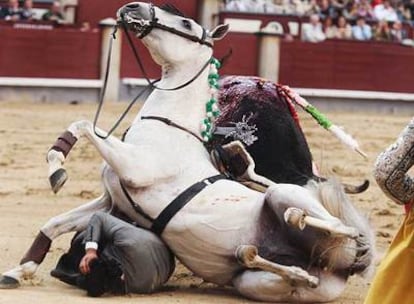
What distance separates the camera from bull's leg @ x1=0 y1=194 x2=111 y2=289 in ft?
17.5

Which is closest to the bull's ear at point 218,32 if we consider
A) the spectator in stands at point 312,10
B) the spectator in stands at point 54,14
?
the spectator in stands at point 54,14

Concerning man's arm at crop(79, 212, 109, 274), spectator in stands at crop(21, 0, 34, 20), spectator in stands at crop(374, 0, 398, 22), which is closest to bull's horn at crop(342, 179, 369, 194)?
man's arm at crop(79, 212, 109, 274)

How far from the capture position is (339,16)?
770 inches

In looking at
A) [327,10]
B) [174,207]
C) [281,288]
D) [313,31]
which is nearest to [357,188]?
[281,288]

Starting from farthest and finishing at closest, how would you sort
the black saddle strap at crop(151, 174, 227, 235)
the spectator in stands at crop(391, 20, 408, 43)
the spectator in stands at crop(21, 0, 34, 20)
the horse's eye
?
the spectator in stands at crop(391, 20, 408, 43) → the spectator in stands at crop(21, 0, 34, 20) → the horse's eye → the black saddle strap at crop(151, 174, 227, 235)

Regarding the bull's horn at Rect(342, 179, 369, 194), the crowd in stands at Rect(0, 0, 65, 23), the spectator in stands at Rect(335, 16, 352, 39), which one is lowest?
the spectator in stands at Rect(335, 16, 352, 39)

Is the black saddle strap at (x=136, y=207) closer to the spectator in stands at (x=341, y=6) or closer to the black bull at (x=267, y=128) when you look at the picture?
the black bull at (x=267, y=128)

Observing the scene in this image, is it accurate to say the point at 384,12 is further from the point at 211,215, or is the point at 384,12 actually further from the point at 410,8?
the point at 211,215

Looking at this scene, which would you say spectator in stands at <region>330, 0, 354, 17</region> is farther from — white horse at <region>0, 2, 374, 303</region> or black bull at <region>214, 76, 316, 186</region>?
white horse at <region>0, 2, 374, 303</region>

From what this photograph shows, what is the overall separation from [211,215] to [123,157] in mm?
457

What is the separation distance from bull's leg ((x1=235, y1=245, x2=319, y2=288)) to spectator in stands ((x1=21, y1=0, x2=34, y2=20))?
12041mm

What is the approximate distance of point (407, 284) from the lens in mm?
3223

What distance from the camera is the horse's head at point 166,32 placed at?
539 centimetres

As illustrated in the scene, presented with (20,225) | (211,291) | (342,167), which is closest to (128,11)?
(211,291)
